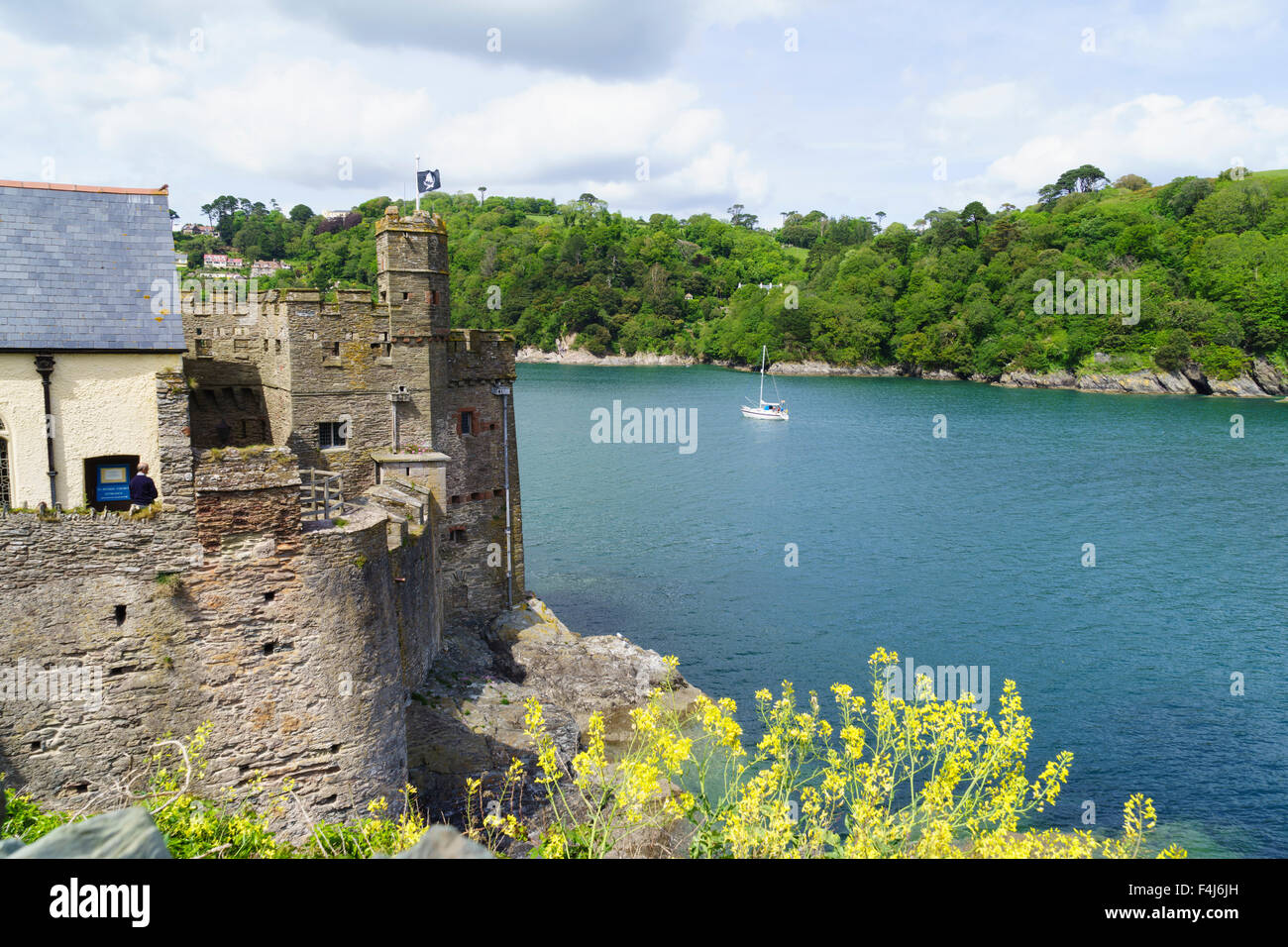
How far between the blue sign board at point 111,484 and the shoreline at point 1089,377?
403 ft

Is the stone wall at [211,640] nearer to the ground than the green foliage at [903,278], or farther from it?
nearer to the ground

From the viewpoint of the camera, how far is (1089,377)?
121 m

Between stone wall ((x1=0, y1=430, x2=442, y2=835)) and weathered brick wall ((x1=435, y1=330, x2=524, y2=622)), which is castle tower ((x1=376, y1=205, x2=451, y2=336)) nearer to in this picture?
weathered brick wall ((x1=435, y1=330, x2=524, y2=622))

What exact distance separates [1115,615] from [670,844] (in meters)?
29.4

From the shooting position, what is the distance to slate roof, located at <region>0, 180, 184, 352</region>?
1619 cm

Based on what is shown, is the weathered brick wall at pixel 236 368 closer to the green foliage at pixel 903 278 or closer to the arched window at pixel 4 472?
the arched window at pixel 4 472

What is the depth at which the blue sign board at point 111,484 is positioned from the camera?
16359mm

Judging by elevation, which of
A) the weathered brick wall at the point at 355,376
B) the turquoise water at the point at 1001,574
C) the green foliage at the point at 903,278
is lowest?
the turquoise water at the point at 1001,574

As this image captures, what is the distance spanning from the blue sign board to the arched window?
1.32m

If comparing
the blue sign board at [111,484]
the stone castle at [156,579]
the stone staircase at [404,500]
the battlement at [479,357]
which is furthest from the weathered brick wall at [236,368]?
the blue sign board at [111,484]

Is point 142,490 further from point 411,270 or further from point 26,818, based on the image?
point 411,270

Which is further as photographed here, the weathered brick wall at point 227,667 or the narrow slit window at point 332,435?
the narrow slit window at point 332,435

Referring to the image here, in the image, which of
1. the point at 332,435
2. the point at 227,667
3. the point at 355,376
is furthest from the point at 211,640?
the point at 355,376
